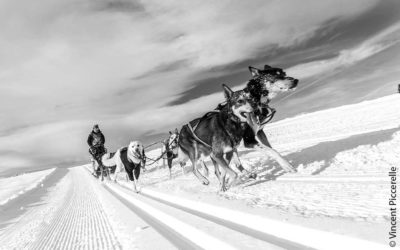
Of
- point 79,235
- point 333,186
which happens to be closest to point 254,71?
point 333,186

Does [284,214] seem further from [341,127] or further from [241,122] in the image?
[341,127]

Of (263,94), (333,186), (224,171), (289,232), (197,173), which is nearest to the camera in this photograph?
(289,232)

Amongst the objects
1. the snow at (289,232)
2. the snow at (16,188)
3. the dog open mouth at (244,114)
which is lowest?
the snow at (289,232)

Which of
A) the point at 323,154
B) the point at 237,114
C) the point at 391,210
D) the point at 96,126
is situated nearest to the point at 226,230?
the point at 391,210

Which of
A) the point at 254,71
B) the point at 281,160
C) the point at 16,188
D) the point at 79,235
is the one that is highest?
the point at 254,71

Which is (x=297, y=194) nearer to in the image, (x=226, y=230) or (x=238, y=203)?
(x=238, y=203)

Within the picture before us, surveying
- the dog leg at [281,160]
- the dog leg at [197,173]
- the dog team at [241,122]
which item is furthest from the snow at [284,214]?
the dog leg at [197,173]

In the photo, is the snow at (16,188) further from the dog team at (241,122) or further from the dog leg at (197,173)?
the dog team at (241,122)

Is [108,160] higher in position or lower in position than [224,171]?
higher

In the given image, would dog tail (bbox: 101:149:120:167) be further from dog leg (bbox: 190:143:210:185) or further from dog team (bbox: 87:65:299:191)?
dog team (bbox: 87:65:299:191)

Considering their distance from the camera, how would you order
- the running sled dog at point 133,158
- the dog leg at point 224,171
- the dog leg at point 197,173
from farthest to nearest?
the running sled dog at point 133,158, the dog leg at point 197,173, the dog leg at point 224,171

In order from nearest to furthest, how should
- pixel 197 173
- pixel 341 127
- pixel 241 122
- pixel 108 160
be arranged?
1. pixel 241 122
2. pixel 197 173
3. pixel 108 160
4. pixel 341 127

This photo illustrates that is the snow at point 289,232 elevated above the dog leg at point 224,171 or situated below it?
below

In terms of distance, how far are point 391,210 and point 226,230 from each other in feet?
4.97
